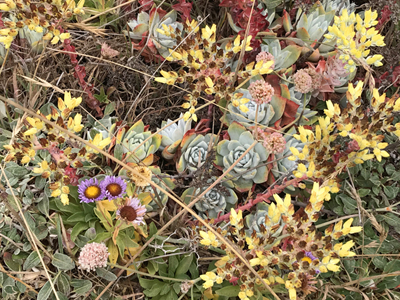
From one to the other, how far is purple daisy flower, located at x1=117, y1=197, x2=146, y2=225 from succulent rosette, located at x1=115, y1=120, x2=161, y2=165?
316mm

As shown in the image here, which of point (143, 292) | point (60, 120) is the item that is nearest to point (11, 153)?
point (60, 120)

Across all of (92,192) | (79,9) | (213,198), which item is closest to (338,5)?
(213,198)

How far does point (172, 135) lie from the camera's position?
174cm

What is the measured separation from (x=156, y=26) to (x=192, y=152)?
734mm

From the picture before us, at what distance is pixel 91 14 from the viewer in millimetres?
1999

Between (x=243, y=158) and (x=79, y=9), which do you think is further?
(x=243, y=158)

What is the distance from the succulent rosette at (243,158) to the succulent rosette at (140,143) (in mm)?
314

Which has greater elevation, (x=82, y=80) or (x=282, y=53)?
(x=282, y=53)

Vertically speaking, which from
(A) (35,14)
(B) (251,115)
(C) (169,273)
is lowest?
(C) (169,273)

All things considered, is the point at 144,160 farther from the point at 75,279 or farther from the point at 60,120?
the point at 75,279

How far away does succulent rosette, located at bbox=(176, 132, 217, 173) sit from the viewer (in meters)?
1.66

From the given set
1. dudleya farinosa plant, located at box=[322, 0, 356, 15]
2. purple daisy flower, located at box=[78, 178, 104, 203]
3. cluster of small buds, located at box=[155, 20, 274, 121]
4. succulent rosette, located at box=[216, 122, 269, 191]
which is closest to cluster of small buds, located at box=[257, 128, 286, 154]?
succulent rosette, located at box=[216, 122, 269, 191]

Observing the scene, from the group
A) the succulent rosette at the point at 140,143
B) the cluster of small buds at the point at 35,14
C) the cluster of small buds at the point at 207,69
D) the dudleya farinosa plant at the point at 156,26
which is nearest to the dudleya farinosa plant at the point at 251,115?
the cluster of small buds at the point at 207,69

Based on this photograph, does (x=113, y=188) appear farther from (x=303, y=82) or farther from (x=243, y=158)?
(x=303, y=82)
